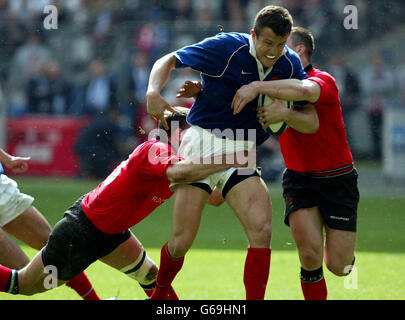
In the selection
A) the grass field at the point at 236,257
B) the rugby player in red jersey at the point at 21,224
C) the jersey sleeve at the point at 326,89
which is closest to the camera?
the jersey sleeve at the point at 326,89

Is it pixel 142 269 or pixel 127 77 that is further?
pixel 127 77

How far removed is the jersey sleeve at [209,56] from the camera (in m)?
4.67

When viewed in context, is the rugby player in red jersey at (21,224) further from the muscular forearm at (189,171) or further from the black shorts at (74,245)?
the muscular forearm at (189,171)

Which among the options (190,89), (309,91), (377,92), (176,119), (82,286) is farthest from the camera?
(377,92)

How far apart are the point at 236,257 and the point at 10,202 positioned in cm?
300

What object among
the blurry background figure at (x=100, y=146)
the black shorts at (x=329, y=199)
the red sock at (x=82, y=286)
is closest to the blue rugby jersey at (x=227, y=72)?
the black shorts at (x=329, y=199)

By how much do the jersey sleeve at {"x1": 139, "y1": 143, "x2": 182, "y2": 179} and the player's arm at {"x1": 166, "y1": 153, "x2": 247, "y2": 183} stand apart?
0.13 feet

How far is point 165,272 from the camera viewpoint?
4.70m

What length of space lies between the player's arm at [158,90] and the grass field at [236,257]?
1473mm

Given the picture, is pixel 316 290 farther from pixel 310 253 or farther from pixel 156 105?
pixel 156 105

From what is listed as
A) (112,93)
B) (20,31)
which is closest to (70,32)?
(20,31)

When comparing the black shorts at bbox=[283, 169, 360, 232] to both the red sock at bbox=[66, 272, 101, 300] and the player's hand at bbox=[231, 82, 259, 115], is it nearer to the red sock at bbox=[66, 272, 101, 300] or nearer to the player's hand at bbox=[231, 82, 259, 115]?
the player's hand at bbox=[231, 82, 259, 115]

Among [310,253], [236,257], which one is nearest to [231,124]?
[310,253]
